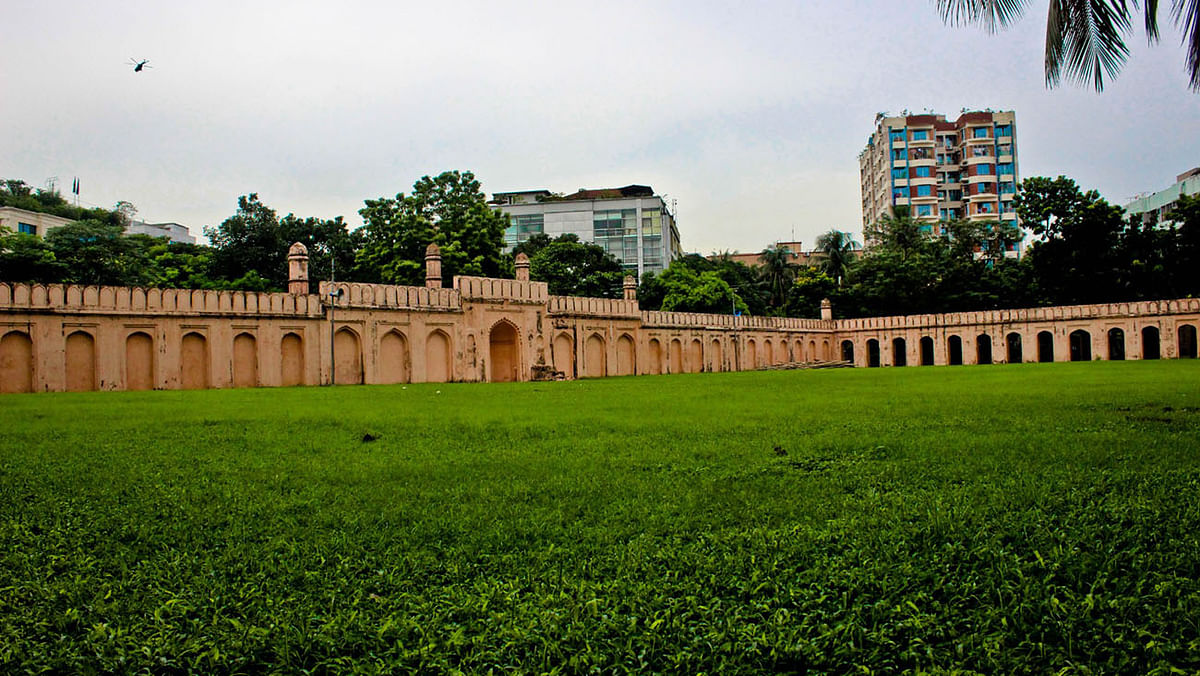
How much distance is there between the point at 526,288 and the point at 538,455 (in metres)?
25.2

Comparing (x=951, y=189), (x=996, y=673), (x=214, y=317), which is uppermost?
(x=951, y=189)

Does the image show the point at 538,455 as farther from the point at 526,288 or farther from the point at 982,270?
the point at 982,270

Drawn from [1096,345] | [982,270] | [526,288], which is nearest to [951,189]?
[982,270]

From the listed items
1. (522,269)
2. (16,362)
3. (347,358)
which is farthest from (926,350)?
(16,362)

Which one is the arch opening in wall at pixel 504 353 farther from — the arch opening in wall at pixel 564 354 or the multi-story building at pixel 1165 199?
the multi-story building at pixel 1165 199

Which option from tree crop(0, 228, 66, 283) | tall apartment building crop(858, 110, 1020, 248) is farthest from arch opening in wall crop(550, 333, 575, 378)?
tall apartment building crop(858, 110, 1020, 248)

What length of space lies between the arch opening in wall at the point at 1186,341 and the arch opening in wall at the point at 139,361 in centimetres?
4309

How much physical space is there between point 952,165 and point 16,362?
67.2 metres

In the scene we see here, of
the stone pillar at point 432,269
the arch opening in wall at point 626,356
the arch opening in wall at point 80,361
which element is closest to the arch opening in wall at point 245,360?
the arch opening in wall at point 80,361

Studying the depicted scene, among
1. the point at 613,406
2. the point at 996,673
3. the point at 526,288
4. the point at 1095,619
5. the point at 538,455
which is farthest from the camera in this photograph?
the point at 526,288

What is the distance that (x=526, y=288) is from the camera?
106 ft

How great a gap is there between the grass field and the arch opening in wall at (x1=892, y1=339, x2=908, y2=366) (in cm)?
4286

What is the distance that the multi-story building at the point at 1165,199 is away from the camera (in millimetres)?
49156

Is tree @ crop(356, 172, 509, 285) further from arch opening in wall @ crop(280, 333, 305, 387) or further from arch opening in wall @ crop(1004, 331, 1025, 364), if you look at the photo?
arch opening in wall @ crop(1004, 331, 1025, 364)
